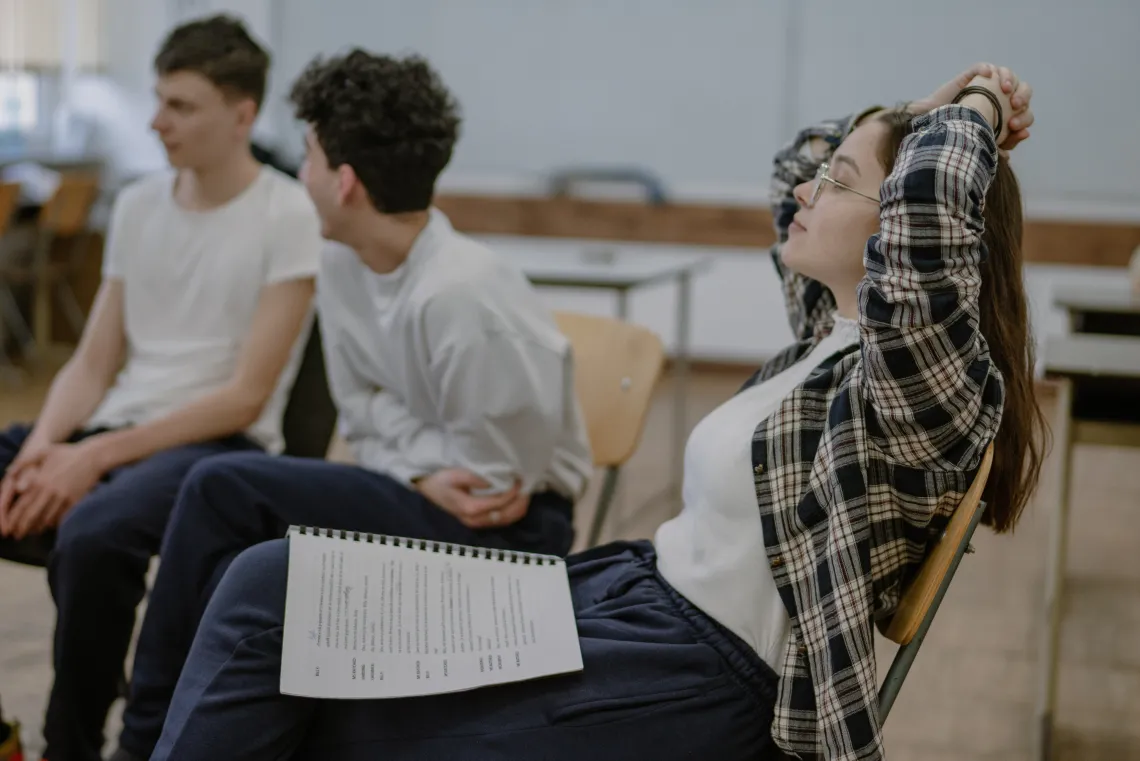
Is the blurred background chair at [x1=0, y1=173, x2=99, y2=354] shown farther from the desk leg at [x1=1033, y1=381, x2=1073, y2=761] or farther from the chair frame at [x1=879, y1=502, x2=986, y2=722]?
the chair frame at [x1=879, y1=502, x2=986, y2=722]

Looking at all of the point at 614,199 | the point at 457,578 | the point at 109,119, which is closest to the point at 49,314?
the point at 109,119

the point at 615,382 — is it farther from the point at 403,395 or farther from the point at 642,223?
the point at 642,223

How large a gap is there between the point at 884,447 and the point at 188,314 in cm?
131

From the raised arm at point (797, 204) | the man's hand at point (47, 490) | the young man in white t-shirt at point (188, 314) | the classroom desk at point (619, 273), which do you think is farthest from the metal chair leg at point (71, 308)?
the raised arm at point (797, 204)

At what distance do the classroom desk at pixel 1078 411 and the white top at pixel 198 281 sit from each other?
1.24 meters

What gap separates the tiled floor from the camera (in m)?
2.29

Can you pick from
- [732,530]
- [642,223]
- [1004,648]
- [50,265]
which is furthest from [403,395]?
[50,265]

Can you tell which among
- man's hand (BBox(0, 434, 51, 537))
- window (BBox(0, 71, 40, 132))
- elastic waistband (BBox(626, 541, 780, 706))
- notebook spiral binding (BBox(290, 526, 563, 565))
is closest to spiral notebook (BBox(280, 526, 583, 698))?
notebook spiral binding (BBox(290, 526, 563, 565))

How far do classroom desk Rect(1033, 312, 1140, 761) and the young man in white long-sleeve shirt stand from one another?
0.82 metres

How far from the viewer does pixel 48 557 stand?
6.03 ft

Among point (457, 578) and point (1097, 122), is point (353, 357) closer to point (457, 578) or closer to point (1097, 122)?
point (457, 578)

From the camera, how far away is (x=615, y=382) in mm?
2014

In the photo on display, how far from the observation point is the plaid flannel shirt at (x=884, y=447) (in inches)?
44.9

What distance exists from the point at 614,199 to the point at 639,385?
4.15 metres
